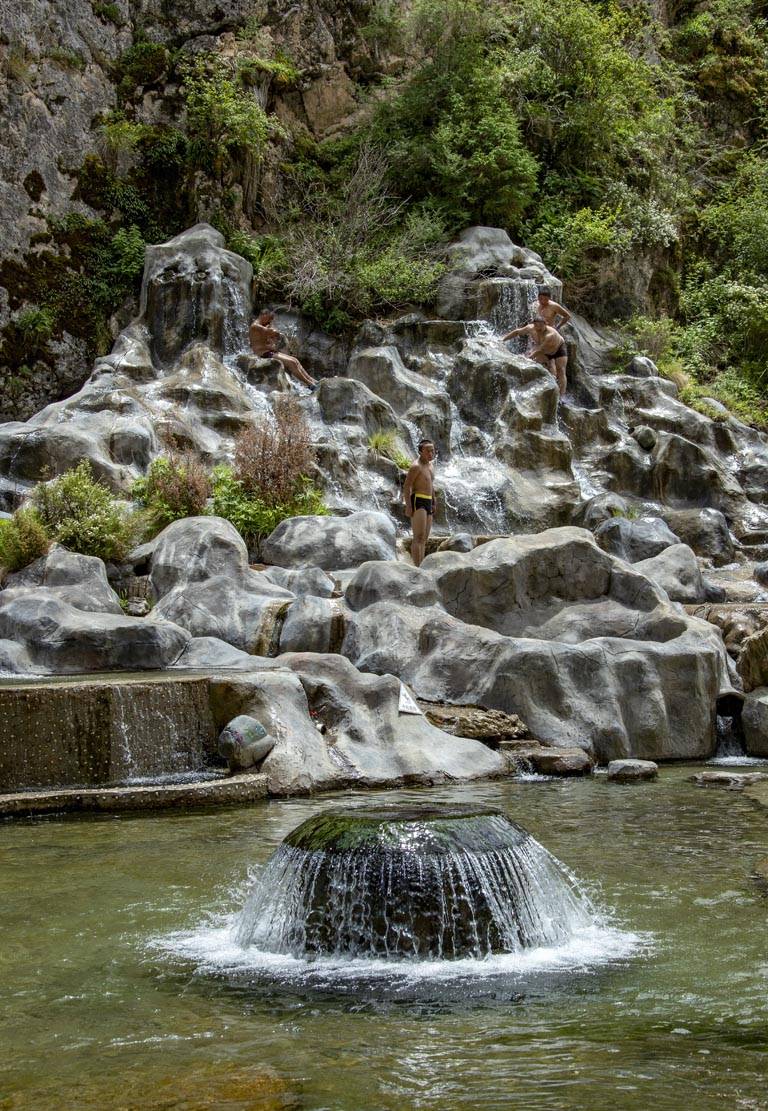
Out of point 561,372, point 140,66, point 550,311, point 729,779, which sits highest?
point 140,66

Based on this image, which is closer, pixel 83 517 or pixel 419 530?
pixel 83 517

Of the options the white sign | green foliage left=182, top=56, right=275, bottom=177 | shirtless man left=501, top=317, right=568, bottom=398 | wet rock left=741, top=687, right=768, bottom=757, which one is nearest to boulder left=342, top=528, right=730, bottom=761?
wet rock left=741, top=687, right=768, bottom=757

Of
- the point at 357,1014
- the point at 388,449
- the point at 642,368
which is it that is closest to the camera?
the point at 357,1014

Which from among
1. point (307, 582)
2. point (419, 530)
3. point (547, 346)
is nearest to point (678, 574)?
point (419, 530)

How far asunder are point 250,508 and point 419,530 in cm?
239

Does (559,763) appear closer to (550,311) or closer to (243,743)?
(243,743)

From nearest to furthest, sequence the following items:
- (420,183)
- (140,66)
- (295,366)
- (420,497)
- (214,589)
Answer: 1. (214,589)
2. (420,497)
3. (295,366)
4. (420,183)
5. (140,66)

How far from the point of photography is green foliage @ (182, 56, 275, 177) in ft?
77.5

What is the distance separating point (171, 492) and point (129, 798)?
7963 mm

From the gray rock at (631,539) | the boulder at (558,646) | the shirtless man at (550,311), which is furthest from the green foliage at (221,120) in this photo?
the boulder at (558,646)

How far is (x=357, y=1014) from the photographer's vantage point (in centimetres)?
427

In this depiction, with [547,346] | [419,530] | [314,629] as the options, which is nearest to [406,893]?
[314,629]

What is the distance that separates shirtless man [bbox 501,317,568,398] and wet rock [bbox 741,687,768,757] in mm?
11179

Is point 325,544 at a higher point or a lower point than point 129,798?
higher
